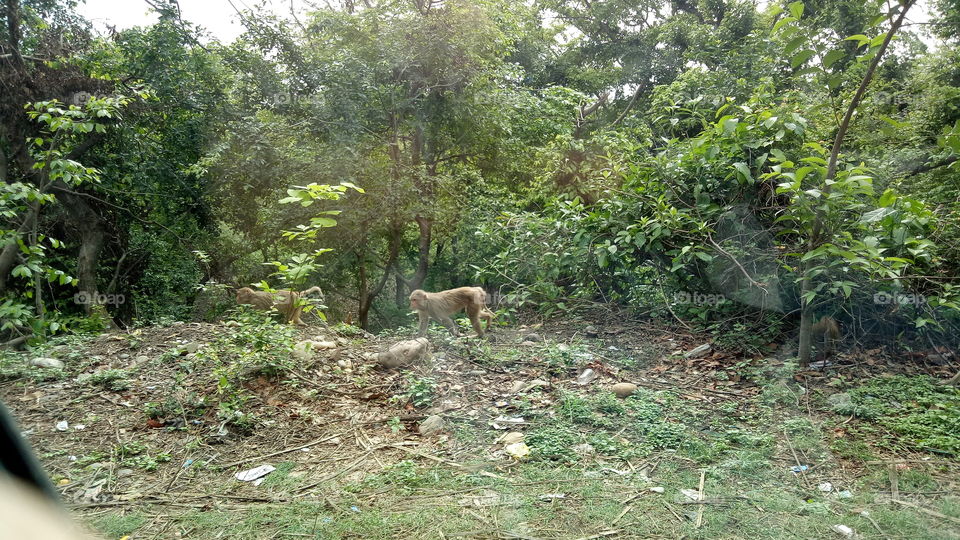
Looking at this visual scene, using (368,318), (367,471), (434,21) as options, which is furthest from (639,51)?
(367,471)

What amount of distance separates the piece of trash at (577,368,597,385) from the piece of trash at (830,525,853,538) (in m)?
2.24

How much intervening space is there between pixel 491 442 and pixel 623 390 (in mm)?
1298

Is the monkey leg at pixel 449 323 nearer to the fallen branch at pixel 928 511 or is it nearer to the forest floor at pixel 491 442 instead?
the forest floor at pixel 491 442

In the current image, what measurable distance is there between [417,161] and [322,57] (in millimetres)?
2185

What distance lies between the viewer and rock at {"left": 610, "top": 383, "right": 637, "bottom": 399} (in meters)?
4.59

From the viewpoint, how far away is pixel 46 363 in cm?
494

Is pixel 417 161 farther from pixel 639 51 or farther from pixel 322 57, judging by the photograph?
pixel 639 51

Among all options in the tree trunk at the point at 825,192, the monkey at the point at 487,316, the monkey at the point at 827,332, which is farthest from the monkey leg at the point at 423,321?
the monkey at the point at 827,332

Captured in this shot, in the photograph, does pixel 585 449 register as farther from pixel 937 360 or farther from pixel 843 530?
pixel 937 360

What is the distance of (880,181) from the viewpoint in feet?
18.2

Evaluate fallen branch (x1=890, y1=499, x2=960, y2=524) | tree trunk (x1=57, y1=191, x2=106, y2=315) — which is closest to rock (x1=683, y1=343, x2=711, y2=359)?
fallen branch (x1=890, y1=499, x2=960, y2=524)

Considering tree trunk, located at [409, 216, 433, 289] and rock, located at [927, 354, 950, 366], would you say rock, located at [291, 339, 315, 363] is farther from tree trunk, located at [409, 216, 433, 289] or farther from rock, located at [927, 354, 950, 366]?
A: rock, located at [927, 354, 950, 366]

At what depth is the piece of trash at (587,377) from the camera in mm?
4848

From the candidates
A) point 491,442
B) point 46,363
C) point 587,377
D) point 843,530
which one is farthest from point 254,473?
point 843,530
